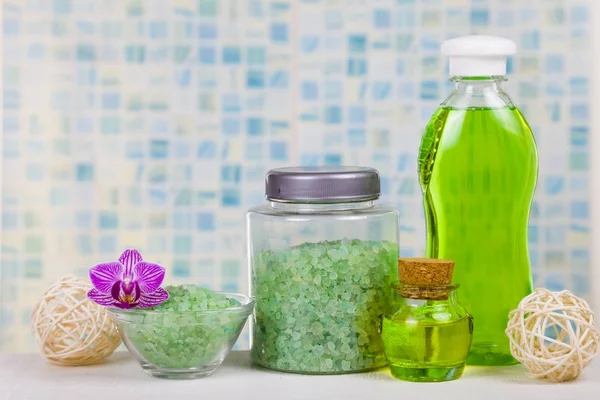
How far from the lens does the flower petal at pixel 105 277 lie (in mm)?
794

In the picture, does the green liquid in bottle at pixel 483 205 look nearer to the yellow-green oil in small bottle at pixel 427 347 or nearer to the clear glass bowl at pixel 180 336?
the yellow-green oil in small bottle at pixel 427 347

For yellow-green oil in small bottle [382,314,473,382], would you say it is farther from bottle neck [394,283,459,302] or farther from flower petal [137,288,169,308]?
flower petal [137,288,169,308]

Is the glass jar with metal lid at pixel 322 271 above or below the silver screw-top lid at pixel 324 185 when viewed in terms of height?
below

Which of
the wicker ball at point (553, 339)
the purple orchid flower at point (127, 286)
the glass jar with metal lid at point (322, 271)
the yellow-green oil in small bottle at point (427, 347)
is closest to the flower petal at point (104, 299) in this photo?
the purple orchid flower at point (127, 286)

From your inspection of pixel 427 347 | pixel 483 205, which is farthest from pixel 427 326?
pixel 483 205

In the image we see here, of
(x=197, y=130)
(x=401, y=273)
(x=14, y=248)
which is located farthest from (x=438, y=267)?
(x=14, y=248)

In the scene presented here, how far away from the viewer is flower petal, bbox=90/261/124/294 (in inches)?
31.3

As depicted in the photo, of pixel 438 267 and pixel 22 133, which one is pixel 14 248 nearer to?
pixel 22 133

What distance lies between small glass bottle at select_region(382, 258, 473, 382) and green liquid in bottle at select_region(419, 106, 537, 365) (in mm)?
65

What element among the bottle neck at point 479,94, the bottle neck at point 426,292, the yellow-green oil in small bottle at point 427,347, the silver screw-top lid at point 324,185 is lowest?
the yellow-green oil in small bottle at point 427,347

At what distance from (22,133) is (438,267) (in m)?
0.66

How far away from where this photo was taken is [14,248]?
3.95 ft

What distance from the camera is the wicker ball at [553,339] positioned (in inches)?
30.5

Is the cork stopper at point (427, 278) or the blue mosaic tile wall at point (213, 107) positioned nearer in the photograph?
the cork stopper at point (427, 278)
